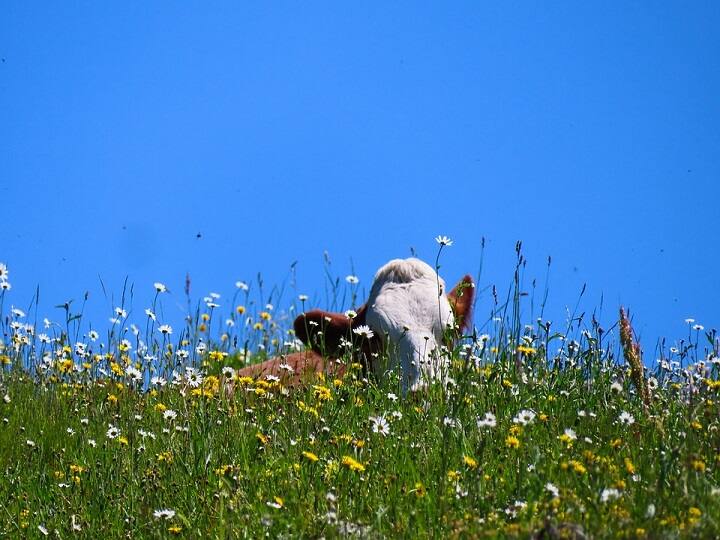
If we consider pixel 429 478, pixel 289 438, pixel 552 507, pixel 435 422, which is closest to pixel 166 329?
pixel 289 438

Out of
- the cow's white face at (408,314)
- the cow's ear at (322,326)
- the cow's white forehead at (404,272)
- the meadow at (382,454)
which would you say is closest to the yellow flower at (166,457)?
the meadow at (382,454)

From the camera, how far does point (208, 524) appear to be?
5699 millimetres

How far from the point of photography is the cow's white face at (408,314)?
8.76 metres

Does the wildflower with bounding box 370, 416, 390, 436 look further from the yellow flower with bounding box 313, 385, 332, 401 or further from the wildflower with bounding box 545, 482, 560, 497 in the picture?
the wildflower with bounding box 545, 482, 560, 497

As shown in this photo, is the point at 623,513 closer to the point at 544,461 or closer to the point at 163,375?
the point at 544,461

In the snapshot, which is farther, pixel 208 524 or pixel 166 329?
pixel 166 329

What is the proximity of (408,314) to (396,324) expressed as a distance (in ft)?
0.61

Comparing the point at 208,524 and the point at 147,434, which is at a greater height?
the point at 147,434

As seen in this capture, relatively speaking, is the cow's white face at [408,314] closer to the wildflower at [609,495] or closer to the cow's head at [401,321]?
the cow's head at [401,321]

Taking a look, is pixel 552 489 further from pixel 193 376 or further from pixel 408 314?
pixel 408 314

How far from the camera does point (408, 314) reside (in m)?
9.31

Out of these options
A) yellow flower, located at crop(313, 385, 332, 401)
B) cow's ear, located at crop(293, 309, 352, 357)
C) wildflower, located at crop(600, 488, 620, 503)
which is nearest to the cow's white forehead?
cow's ear, located at crop(293, 309, 352, 357)

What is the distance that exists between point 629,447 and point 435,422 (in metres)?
1.18

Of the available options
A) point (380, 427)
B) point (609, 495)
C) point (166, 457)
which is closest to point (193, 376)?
point (166, 457)
